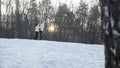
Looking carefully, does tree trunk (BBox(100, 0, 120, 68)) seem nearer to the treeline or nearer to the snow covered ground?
the snow covered ground

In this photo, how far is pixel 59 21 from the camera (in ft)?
237

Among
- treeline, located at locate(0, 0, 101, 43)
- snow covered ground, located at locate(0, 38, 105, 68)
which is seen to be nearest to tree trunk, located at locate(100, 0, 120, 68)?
snow covered ground, located at locate(0, 38, 105, 68)

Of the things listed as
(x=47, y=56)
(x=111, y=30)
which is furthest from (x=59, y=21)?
(x=111, y=30)

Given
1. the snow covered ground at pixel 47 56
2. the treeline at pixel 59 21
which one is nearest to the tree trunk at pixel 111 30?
the snow covered ground at pixel 47 56

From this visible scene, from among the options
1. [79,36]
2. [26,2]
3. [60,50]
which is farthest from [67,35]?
[60,50]

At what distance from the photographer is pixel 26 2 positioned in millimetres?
65750

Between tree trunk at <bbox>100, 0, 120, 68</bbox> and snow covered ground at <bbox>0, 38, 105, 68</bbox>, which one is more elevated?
tree trunk at <bbox>100, 0, 120, 68</bbox>

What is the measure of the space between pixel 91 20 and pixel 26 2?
14.3 metres

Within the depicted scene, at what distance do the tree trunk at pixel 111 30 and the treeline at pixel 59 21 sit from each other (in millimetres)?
61176

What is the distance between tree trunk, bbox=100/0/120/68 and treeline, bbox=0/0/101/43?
61.2 m

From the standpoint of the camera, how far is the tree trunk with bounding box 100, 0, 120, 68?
95.9 inches

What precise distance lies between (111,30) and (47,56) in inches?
447

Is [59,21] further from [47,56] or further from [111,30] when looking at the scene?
[111,30]

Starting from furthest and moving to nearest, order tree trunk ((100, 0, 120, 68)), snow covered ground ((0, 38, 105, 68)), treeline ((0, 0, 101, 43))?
1. treeline ((0, 0, 101, 43))
2. snow covered ground ((0, 38, 105, 68))
3. tree trunk ((100, 0, 120, 68))
